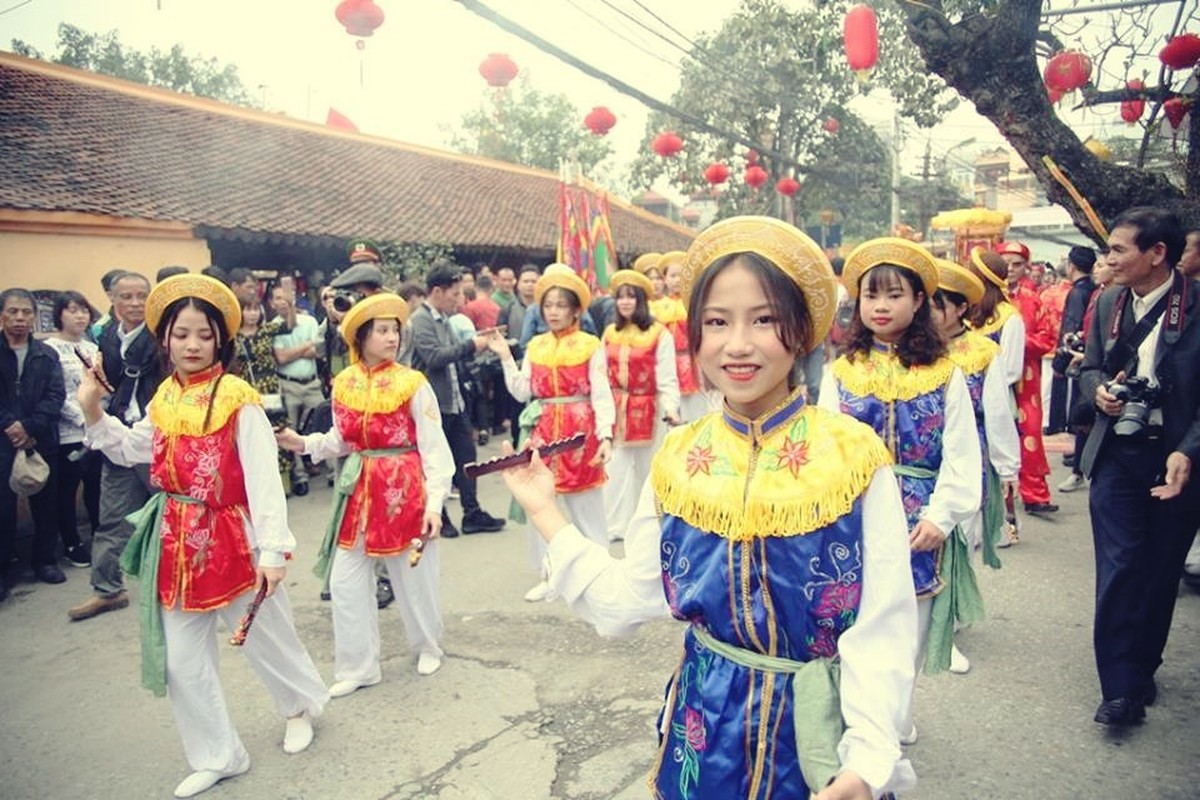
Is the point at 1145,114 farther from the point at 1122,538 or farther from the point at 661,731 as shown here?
the point at 661,731

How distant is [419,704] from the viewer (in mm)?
4000

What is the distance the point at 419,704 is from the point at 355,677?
399 mm

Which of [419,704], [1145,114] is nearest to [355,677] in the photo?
[419,704]

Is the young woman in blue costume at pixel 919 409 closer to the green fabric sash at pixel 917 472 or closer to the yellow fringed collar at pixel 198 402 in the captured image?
the green fabric sash at pixel 917 472

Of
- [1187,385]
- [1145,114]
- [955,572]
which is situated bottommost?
[955,572]

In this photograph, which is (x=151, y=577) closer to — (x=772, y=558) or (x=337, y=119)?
(x=772, y=558)

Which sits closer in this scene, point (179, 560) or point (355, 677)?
point (179, 560)

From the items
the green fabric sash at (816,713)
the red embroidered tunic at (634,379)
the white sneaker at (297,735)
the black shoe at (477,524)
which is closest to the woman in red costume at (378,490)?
the white sneaker at (297,735)

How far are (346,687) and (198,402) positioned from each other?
5.34ft

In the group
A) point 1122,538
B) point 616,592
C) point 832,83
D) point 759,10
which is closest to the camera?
point 616,592

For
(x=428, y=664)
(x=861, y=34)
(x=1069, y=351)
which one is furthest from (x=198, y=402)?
(x=861, y=34)

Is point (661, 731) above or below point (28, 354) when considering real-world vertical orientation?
below

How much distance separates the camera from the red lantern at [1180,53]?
6.10m

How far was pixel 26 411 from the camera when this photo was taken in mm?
5781
